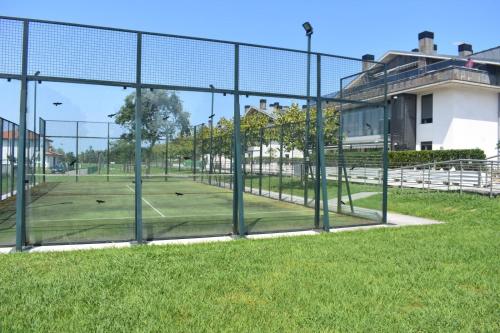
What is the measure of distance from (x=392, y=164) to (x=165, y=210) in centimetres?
1940

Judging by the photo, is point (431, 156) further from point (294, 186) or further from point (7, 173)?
point (7, 173)

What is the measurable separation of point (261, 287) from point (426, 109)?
30721mm

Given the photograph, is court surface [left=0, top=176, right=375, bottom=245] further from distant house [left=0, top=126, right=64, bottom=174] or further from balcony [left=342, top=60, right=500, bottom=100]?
balcony [left=342, top=60, right=500, bottom=100]

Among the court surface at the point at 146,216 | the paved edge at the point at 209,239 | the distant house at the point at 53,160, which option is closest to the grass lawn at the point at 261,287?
the paved edge at the point at 209,239

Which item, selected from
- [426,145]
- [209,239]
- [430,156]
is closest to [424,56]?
[426,145]

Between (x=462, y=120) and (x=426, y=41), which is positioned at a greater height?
(x=426, y=41)

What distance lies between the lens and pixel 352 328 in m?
3.87

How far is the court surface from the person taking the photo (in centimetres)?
815

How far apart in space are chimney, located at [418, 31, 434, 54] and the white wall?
7461 mm

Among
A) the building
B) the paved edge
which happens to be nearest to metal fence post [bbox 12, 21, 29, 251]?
the paved edge

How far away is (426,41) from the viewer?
126 feet

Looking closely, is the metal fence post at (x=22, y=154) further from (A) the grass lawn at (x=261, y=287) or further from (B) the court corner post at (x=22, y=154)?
(A) the grass lawn at (x=261, y=287)

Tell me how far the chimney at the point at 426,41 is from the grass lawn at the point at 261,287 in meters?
34.4

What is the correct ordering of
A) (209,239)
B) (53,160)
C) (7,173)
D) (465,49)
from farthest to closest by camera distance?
(465,49), (53,160), (7,173), (209,239)
